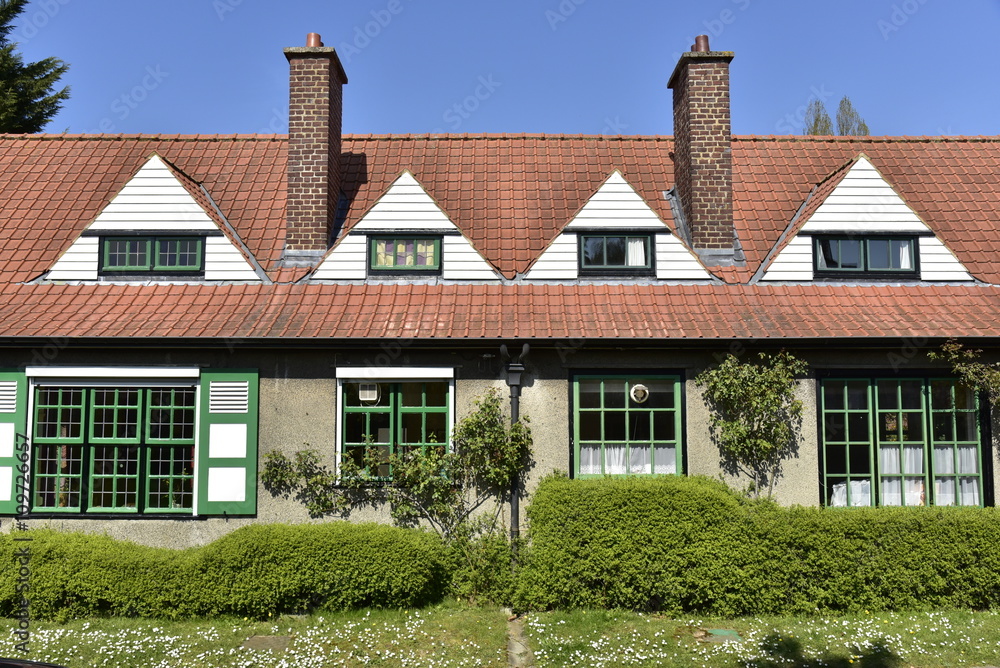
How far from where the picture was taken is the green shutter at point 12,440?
32.2 ft

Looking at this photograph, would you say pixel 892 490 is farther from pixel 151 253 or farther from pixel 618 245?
pixel 151 253

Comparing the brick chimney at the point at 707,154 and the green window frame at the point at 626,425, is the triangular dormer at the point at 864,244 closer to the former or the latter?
the brick chimney at the point at 707,154

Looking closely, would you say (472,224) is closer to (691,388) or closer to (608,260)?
(608,260)

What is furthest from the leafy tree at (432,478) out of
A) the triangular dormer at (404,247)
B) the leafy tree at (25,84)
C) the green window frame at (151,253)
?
the leafy tree at (25,84)

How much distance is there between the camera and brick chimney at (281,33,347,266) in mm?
11711

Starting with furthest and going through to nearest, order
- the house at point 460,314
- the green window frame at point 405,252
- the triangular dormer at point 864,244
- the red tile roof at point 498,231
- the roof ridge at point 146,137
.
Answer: the roof ridge at point 146,137 → the green window frame at point 405,252 → the triangular dormer at point 864,244 → the red tile roof at point 498,231 → the house at point 460,314

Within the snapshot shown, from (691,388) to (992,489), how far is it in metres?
4.20

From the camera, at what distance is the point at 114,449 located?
9984 millimetres

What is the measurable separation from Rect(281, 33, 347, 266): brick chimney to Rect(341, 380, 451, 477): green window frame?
9.13ft

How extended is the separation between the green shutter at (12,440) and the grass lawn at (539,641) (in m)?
1.97

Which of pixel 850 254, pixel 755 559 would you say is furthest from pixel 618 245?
pixel 755 559

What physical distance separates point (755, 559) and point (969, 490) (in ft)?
11.7

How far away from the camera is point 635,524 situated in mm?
8898

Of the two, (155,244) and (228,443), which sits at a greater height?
(155,244)
